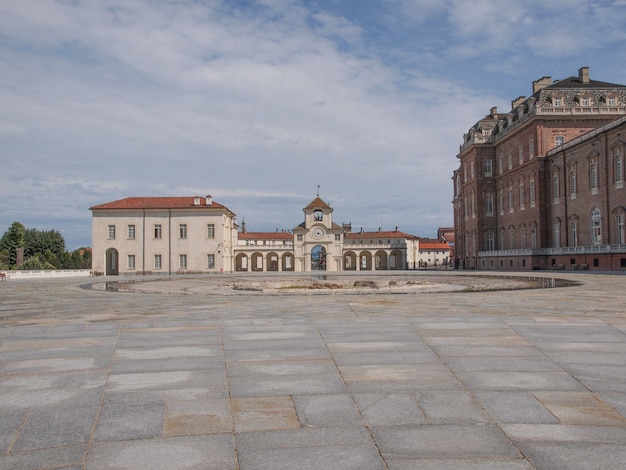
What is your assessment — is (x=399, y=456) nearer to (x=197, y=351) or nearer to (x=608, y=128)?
(x=197, y=351)

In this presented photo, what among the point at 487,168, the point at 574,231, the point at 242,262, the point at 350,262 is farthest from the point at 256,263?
the point at 574,231

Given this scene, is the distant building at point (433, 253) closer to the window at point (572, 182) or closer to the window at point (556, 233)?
the window at point (556, 233)

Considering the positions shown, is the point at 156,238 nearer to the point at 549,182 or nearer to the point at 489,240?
the point at 489,240

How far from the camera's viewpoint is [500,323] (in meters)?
9.21

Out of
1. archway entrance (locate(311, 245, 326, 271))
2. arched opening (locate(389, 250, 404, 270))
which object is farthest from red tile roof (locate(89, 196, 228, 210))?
arched opening (locate(389, 250, 404, 270))

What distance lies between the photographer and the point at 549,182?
58000 millimetres

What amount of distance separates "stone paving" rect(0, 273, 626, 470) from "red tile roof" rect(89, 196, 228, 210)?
5402 cm

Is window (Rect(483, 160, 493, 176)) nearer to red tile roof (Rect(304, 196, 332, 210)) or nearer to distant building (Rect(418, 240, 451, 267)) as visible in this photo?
red tile roof (Rect(304, 196, 332, 210))

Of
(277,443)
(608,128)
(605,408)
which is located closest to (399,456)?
(277,443)

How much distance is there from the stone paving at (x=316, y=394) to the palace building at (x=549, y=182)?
41.5m

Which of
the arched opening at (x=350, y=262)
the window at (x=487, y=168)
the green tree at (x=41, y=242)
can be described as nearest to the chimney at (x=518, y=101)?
the window at (x=487, y=168)

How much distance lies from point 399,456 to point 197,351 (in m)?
3.91

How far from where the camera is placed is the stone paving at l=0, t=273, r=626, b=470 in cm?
393

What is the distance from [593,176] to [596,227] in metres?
4.48
